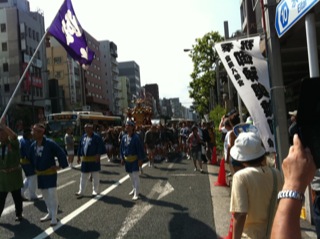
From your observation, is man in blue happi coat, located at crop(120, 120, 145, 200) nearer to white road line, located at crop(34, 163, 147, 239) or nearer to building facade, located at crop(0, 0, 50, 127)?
white road line, located at crop(34, 163, 147, 239)

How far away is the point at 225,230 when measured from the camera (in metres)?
6.66

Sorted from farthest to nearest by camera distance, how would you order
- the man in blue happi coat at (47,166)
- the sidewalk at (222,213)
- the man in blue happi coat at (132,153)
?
the man in blue happi coat at (132,153) < the man in blue happi coat at (47,166) < the sidewalk at (222,213)

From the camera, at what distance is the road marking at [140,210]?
7.00m

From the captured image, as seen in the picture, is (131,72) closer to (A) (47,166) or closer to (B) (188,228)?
(A) (47,166)

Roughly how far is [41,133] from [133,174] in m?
2.90

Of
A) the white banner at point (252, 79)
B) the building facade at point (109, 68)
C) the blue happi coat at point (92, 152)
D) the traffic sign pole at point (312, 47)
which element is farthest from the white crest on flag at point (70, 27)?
the building facade at point (109, 68)

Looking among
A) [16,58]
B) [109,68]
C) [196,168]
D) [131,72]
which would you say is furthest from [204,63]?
[131,72]

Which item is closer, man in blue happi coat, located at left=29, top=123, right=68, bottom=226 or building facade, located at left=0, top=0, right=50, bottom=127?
man in blue happi coat, located at left=29, top=123, right=68, bottom=226

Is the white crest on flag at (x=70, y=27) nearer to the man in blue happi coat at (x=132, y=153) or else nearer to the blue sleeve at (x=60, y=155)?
the man in blue happi coat at (x=132, y=153)

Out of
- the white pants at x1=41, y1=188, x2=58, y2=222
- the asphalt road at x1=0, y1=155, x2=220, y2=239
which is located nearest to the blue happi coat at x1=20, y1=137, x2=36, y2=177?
the asphalt road at x1=0, y1=155, x2=220, y2=239

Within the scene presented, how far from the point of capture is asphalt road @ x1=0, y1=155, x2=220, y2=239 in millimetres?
6879

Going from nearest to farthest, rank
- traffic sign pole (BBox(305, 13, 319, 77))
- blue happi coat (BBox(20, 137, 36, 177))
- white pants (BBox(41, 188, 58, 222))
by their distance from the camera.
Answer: traffic sign pole (BBox(305, 13, 319, 77))
white pants (BBox(41, 188, 58, 222))
blue happi coat (BBox(20, 137, 36, 177))

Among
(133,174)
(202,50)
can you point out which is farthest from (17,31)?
(133,174)

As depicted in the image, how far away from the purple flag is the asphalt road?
3614 millimetres
